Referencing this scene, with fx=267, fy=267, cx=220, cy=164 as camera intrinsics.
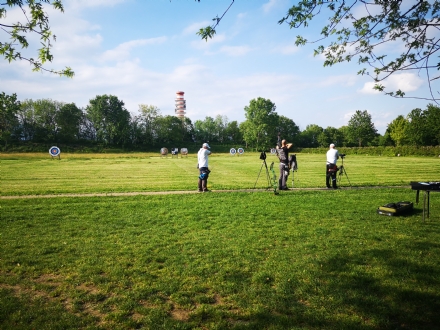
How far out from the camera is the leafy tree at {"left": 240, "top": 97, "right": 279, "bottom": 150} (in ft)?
258

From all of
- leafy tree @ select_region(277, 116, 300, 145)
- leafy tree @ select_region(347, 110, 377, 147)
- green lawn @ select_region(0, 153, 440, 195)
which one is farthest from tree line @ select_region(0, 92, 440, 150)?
green lawn @ select_region(0, 153, 440, 195)

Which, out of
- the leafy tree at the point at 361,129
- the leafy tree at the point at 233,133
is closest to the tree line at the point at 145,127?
the leafy tree at the point at 361,129

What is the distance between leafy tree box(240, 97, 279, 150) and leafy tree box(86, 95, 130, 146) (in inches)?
1431

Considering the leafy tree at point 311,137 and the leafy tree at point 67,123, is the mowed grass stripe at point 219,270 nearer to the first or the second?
the leafy tree at point 67,123

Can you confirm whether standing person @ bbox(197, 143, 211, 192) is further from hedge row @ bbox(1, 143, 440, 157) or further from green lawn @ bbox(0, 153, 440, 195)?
hedge row @ bbox(1, 143, 440, 157)

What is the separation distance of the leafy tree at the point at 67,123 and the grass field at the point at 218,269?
75.3 metres

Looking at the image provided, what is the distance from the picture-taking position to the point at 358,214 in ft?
28.1

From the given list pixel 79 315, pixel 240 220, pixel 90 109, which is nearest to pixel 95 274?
pixel 79 315

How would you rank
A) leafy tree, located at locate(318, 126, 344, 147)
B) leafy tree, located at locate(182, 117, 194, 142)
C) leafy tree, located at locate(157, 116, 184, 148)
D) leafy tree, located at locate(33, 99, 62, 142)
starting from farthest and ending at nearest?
leafy tree, located at locate(182, 117, 194, 142)
leafy tree, located at locate(318, 126, 344, 147)
leafy tree, located at locate(157, 116, 184, 148)
leafy tree, located at locate(33, 99, 62, 142)

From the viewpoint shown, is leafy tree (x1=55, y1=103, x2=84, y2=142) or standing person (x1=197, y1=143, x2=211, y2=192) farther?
leafy tree (x1=55, y1=103, x2=84, y2=142)

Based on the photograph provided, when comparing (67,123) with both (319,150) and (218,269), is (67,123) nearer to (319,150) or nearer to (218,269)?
(319,150)

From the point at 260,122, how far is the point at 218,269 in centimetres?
7649

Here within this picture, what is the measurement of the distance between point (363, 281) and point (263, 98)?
3125 inches

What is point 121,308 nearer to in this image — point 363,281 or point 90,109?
point 363,281
